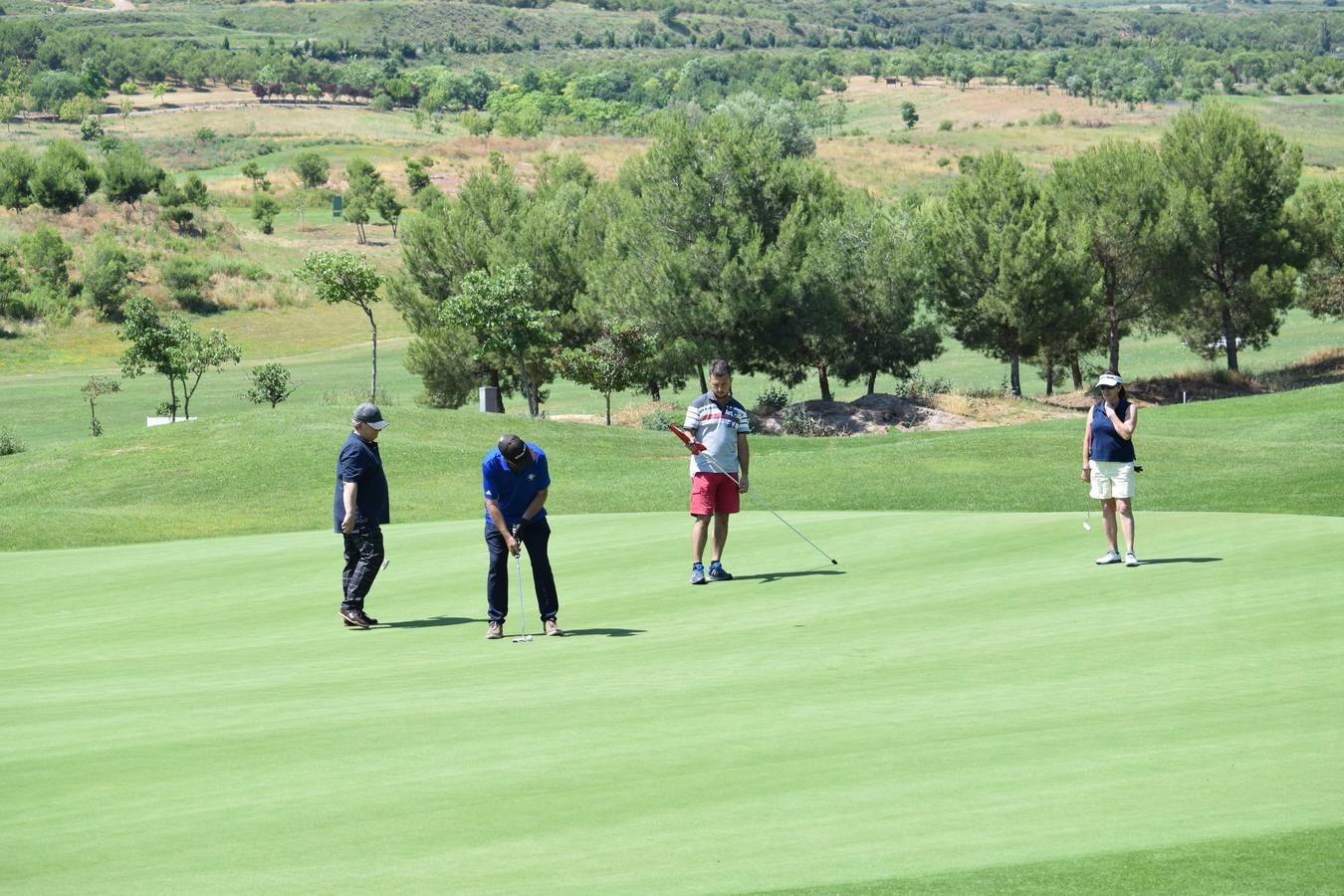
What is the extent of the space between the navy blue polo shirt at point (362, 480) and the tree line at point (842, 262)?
128ft

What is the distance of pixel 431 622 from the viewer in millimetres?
15320

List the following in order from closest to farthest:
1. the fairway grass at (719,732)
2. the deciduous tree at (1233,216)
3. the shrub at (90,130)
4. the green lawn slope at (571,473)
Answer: the fairway grass at (719,732) → the green lawn slope at (571,473) → the deciduous tree at (1233,216) → the shrub at (90,130)

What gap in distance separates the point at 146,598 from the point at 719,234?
135ft

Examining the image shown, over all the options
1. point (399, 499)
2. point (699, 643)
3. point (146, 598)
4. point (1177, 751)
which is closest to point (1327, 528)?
point (699, 643)

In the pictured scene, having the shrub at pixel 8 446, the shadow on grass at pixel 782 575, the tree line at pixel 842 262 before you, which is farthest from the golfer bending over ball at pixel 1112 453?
the tree line at pixel 842 262

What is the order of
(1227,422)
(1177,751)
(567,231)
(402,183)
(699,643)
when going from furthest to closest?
(402,183) → (567,231) → (1227,422) → (699,643) → (1177,751)

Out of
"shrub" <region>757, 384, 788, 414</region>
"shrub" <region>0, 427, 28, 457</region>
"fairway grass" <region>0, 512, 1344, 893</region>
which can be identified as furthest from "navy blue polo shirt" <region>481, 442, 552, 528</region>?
"shrub" <region>757, 384, 788, 414</region>

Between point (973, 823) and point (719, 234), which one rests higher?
point (719, 234)

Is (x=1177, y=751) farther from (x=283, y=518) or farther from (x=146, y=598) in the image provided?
(x=283, y=518)

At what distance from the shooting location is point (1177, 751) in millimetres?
8375

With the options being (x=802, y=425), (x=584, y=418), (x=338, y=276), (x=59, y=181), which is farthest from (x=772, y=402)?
(x=59, y=181)

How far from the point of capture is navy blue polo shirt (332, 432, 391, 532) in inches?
599

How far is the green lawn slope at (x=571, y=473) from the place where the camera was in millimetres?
28766

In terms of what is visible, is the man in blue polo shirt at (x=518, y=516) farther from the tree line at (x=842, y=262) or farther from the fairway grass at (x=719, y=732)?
the tree line at (x=842, y=262)
